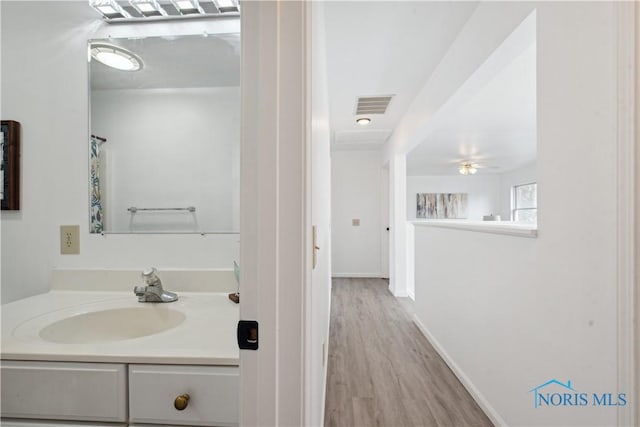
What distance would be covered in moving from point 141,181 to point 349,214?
3950mm

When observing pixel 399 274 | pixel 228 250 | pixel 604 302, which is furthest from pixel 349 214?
pixel 604 302

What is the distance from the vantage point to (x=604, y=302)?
2.78ft

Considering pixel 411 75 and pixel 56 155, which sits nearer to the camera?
pixel 56 155

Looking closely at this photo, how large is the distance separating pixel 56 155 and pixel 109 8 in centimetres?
75

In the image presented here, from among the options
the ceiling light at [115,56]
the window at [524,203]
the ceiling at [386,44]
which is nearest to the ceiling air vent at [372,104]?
Result: the ceiling at [386,44]

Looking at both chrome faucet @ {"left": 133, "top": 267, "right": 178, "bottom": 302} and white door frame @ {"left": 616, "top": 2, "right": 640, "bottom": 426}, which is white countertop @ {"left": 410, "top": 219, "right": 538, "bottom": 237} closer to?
white door frame @ {"left": 616, "top": 2, "right": 640, "bottom": 426}

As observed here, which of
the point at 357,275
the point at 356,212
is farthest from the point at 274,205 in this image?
the point at 357,275

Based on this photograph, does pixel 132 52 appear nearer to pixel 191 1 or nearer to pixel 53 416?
pixel 191 1

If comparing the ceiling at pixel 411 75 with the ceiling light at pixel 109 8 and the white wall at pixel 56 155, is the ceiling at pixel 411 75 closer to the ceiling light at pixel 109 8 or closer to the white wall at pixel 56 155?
the white wall at pixel 56 155

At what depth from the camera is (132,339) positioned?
0.82 meters

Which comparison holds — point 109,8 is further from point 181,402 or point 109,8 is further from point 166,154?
point 181,402

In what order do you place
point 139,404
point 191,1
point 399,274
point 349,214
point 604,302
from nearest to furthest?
point 139,404, point 604,302, point 191,1, point 399,274, point 349,214

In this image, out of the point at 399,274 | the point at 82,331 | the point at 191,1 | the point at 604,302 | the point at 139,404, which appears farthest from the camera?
the point at 399,274

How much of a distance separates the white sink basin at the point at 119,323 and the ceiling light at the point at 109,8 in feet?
4.51
